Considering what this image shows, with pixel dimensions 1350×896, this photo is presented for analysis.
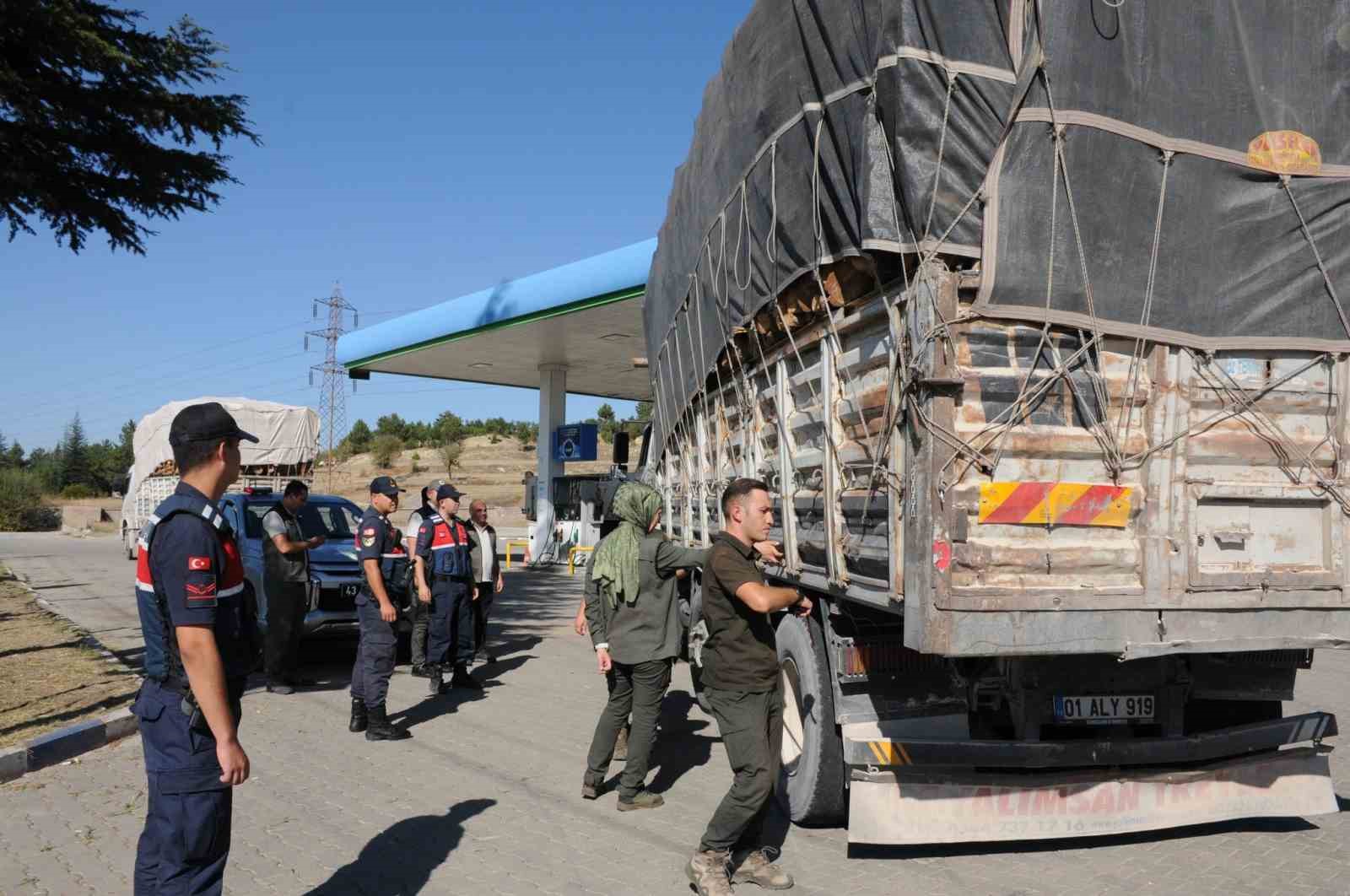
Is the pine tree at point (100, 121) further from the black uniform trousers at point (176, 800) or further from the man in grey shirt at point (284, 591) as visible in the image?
the black uniform trousers at point (176, 800)

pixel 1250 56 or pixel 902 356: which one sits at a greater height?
pixel 1250 56

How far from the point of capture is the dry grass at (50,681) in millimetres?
6848

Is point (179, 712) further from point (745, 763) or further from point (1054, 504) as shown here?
point (1054, 504)

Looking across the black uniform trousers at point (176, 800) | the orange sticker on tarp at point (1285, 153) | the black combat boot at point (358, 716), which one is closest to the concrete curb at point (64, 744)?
the black combat boot at point (358, 716)

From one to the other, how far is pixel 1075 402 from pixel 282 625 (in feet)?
24.2

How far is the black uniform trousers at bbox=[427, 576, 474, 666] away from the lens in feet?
27.8

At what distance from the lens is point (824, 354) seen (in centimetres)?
481

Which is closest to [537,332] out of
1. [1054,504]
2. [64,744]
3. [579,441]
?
[579,441]

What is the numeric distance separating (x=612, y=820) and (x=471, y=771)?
4.37 feet

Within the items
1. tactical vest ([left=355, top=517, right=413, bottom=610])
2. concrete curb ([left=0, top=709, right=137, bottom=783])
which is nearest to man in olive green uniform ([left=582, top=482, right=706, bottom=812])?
tactical vest ([left=355, top=517, right=413, bottom=610])

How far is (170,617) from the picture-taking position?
2.95 m

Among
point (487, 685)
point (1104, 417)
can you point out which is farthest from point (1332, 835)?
point (487, 685)

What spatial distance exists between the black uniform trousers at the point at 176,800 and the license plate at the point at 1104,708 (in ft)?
11.4

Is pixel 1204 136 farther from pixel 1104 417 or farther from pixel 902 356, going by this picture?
pixel 902 356
